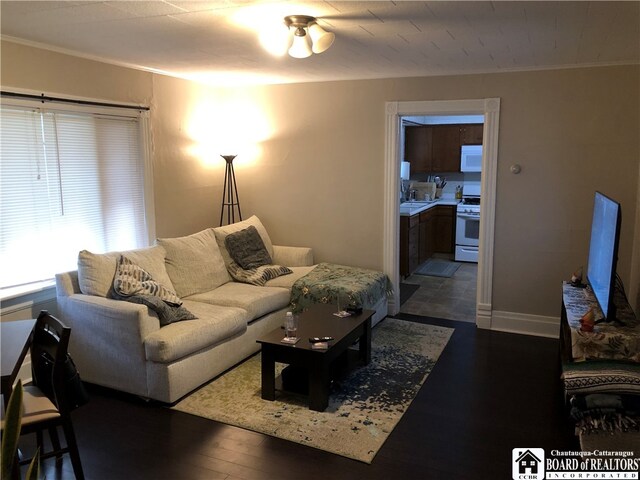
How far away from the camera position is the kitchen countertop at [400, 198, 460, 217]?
6.45 meters

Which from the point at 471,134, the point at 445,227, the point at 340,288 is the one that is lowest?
the point at 340,288

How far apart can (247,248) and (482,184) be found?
2.32 m

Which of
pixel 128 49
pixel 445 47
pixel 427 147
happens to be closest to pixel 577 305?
pixel 445 47

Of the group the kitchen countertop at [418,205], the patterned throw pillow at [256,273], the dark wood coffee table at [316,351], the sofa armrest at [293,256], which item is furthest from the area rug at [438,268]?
the dark wood coffee table at [316,351]

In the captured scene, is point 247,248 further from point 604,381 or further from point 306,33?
point 604,381

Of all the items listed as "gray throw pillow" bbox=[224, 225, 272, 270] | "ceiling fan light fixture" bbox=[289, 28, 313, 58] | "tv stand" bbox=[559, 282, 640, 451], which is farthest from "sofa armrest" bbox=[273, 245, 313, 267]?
"tv stand" bbox=[559, 282, 640, 451]

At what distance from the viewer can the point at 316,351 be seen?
10.4ft

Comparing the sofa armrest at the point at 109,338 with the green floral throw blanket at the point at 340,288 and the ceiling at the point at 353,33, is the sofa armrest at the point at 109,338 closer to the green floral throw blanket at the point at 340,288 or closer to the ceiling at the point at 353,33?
the green floral throw blanket at the point at 340,288

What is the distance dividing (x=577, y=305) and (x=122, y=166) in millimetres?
3768

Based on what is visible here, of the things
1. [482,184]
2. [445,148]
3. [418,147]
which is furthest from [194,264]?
[445,148]

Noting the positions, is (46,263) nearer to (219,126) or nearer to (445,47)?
(219,126)

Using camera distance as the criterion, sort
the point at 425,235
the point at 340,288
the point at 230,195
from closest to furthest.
Result: the point at 340,288, the point at 230,195, the point at 425,235

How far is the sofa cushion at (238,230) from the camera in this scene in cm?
484

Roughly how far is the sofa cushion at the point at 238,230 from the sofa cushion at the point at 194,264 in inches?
3.2
